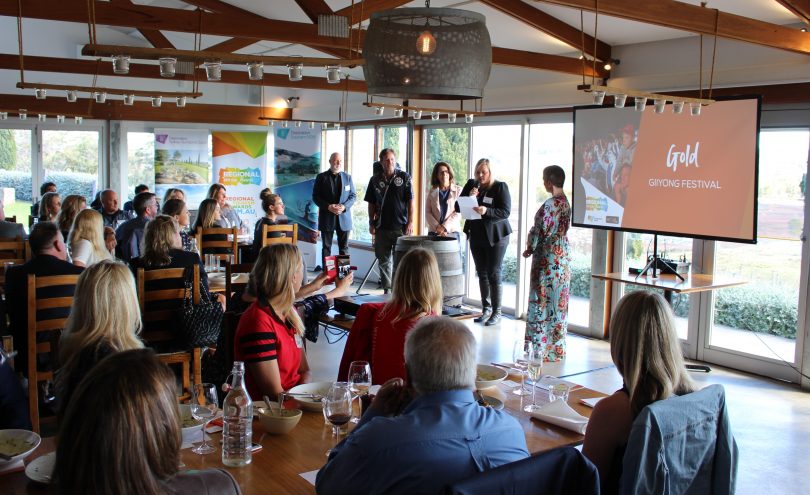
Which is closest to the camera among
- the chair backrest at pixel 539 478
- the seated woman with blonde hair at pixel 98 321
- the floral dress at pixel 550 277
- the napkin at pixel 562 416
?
the chair backrest at pixel 539 478

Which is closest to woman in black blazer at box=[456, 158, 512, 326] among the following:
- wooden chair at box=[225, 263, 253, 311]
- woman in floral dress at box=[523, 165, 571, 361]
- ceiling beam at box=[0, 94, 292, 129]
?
woman in floral dress at box=[523, 165, 571, 361]

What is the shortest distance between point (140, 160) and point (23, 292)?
830 cm

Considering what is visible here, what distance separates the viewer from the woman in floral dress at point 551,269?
6.41 metres

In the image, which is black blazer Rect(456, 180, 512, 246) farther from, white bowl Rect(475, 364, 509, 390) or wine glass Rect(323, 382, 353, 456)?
wine glass Rect(323, 382, 353, 456)

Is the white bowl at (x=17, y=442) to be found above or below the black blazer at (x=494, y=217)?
below

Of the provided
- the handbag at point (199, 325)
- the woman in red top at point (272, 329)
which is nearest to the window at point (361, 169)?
the handbag at point (199, 325)

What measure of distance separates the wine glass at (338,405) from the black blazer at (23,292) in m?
2.48

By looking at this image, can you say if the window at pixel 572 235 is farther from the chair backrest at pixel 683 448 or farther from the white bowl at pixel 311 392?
the chair backrest at pixel 683 448

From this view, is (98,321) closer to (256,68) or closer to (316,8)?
(256,68)

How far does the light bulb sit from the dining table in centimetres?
128

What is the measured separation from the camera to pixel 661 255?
720cm

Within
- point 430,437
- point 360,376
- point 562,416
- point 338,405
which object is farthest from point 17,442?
point 562,416

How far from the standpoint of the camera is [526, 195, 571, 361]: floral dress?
641 cm

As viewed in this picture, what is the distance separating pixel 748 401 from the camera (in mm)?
5703
